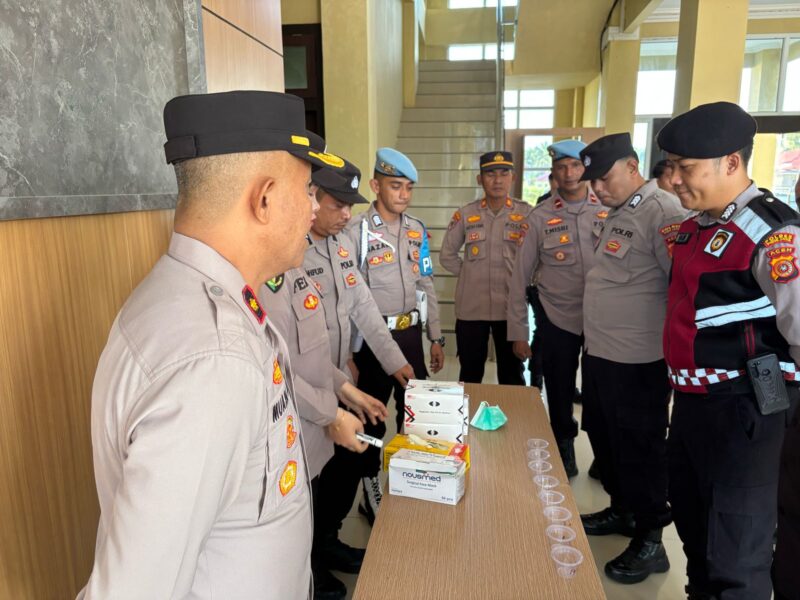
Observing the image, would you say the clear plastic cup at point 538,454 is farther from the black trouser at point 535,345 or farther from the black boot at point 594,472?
the black trouser at point 535,345

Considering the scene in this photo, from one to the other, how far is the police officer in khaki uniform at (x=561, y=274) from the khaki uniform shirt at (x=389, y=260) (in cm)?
59

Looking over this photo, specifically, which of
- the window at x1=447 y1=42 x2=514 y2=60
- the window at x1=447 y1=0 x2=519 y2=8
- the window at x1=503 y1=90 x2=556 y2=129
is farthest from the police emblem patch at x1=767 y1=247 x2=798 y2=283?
the window at x1=503 y1=90 x2=556 y2=129

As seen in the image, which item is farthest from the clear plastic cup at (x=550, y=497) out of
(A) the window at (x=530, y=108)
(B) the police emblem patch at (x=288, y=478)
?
(A) the window at (x=530, y=108)

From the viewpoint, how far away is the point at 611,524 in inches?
98.9

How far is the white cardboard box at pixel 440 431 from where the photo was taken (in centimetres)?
170

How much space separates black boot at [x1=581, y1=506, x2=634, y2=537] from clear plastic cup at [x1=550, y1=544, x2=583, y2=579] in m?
1.40

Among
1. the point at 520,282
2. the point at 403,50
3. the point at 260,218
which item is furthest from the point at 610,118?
the point at 260,218

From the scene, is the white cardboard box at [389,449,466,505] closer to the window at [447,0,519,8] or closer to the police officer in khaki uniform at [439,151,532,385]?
the police officer in khaki uniform at [439,151,532,385]

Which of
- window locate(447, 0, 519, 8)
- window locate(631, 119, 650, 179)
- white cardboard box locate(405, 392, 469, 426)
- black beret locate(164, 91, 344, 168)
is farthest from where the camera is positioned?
window locate(447, 0, 519, 8)

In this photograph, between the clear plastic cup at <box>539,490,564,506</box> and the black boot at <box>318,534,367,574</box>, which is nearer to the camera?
the clear plastic cup at <box>539,490,564,506</box>

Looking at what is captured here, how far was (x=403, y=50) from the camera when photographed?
7.38 metres

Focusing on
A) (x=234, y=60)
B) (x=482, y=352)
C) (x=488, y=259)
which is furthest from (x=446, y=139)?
(x=234, y=60)

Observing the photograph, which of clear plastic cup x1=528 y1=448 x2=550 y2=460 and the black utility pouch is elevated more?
the black utility pouch

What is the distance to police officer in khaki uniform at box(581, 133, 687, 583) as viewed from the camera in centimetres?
222
